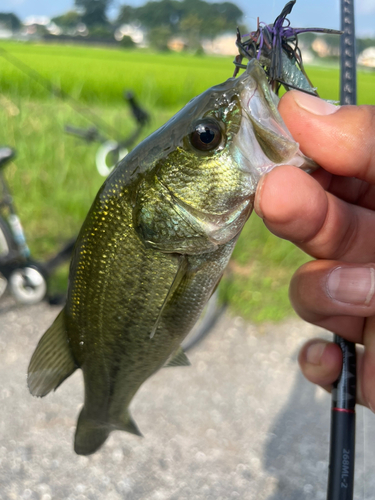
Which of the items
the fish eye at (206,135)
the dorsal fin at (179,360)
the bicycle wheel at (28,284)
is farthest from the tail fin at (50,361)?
the bicycle wheel at (28,284)

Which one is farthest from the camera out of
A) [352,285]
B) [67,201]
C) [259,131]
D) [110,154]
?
[67,201]

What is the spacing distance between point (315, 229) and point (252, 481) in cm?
200

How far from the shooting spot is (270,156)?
930 mm

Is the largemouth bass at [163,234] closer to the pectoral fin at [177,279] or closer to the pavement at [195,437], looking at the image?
the pectoral fin at [177,279]

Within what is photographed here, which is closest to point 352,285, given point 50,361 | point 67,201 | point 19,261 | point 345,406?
point 345,406

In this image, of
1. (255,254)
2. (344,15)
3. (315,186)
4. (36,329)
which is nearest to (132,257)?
(315,186)

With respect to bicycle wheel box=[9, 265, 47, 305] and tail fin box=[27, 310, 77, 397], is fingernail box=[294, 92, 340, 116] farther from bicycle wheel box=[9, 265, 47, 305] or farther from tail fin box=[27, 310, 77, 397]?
bicycle wheel box=[9, 265, 47, 305]

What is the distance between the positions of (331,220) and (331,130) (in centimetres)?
33

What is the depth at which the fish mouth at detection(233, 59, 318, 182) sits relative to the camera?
0.89m

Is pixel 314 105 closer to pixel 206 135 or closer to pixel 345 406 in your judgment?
pixel 206 135

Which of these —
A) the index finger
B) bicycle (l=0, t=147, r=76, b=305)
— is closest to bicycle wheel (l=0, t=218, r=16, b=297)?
bicycle (l=0, t=147, r=76, b=305)

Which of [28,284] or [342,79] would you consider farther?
[28,284]

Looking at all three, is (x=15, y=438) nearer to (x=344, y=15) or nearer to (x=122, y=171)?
(x=122, y=171)

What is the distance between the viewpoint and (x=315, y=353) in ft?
5.08
